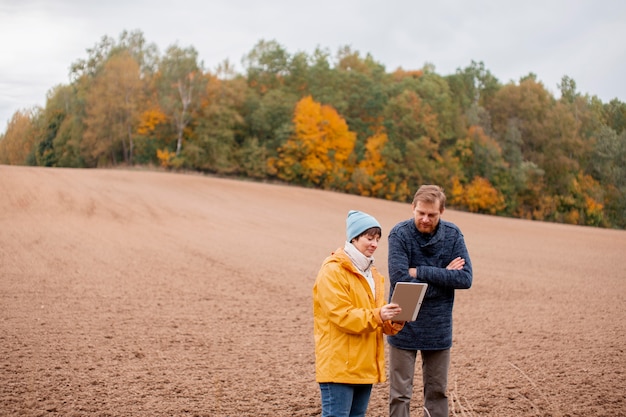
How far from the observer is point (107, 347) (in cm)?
839

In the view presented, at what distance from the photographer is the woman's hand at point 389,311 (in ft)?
12.6

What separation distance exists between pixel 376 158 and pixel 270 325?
46.3 meters

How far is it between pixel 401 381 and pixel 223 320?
6619 millimetres

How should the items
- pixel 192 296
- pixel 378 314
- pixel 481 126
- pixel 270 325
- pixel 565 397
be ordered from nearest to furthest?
pixel 378 314 < pixel 565 397 < pixel 270 325 < pixel 192 296 < pixel 481 126

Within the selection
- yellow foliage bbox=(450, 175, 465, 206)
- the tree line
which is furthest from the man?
yellow foliage bbox=(450, 175, 465, 206)

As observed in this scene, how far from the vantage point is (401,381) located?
175 inches

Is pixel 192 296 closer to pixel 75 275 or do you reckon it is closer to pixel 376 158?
pixel 75 275

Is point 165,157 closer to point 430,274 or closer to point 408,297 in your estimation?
point 430,274

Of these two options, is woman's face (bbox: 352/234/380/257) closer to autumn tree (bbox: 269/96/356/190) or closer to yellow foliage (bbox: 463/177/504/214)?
autumn tree (bbox: 269/96/356/190)

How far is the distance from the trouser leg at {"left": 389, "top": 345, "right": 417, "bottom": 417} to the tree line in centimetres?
4543

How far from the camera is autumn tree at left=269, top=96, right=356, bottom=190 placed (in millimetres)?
53344

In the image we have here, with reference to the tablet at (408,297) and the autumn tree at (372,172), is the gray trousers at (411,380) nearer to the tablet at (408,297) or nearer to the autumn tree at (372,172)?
the tablet at (408,297)

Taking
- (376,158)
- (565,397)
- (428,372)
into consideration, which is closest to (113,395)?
(428,372)

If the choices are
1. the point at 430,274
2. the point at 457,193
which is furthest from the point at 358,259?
the point at 457,193
